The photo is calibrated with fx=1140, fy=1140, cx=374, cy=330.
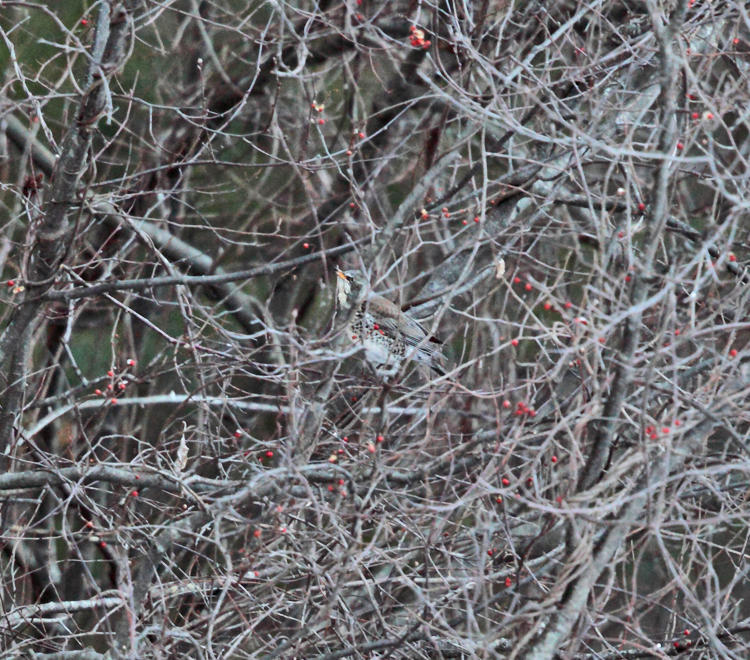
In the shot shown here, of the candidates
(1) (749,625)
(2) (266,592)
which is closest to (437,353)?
(2) (266,592)

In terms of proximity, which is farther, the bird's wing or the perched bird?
the bird's wing

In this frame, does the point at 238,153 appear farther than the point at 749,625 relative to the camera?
Yes

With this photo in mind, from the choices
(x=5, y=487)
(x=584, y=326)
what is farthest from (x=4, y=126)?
(x=584, y=326)

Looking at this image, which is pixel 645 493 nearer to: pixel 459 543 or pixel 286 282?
pixel 459 543

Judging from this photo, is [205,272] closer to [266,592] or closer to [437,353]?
[437,353]

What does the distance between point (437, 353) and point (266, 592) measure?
84.3 inches

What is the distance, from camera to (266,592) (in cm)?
632

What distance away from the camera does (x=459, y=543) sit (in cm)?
679

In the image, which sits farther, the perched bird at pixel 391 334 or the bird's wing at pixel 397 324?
the bird's wing at pixel 397 324

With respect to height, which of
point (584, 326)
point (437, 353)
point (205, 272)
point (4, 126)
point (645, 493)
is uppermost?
point (584, 326)

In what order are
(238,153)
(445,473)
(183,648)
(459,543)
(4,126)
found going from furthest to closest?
(238,153) → (4,126) → (183,648) → (445,473) → (459,543)

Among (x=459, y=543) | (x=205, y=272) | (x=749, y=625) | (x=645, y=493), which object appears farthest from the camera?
(x=205, y=272)

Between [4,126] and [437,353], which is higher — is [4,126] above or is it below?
below

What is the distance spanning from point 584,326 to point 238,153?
31.1 ft
